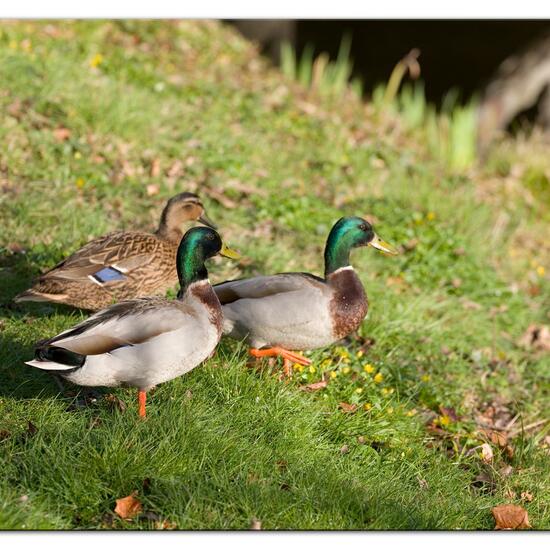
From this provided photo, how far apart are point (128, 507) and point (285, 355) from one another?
1.43m

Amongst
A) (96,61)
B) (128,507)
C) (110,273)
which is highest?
(96,61)

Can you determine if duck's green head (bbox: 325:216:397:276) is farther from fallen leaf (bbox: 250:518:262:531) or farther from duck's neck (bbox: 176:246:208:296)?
fallen leaf (bbox: 250:518:262:531)

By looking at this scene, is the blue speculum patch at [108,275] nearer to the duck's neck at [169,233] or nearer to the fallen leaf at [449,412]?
the duck's neck at [169,233]

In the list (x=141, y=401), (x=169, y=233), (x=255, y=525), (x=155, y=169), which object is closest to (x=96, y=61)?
(x=155, y=169)

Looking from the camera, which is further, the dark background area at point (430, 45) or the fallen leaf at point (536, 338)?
the dark background area at point (430, 45)

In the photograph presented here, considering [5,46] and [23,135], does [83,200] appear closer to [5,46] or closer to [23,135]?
[23,135]

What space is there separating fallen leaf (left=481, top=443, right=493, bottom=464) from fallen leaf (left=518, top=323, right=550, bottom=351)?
197cm

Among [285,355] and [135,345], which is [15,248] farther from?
[135,345]

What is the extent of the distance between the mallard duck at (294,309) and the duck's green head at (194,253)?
50 centimetres

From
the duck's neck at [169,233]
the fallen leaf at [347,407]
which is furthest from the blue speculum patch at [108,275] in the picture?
the fallen leaf at [347,407]

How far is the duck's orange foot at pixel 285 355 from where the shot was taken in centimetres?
483

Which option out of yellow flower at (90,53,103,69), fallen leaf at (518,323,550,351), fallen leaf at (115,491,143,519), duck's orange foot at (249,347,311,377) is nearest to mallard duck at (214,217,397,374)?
duck's orange foot at (249,347,311,377)

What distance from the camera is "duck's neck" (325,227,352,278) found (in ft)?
16.3

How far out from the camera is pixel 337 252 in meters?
4.95
